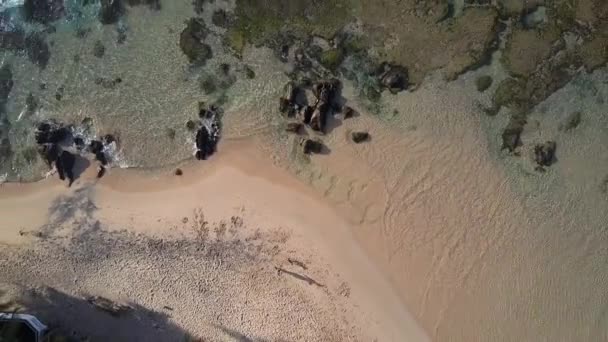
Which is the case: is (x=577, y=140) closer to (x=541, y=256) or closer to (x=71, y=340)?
(x=541, y=256)

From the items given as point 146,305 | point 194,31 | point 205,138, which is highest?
point 194,31

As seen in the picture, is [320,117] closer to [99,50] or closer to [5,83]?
[99,50]

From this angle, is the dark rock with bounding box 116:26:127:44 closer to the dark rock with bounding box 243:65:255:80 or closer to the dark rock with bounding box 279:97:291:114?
the dark rock with bounding box 243:65:255:80

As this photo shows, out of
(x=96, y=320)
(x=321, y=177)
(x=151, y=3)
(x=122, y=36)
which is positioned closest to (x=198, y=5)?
(x=151, y=3)

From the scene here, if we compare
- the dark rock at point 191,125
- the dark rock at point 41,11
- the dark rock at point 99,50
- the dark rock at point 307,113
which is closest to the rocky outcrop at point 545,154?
the dark rock at point 307,113

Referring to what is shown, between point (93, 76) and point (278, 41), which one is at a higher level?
point (278, 41)

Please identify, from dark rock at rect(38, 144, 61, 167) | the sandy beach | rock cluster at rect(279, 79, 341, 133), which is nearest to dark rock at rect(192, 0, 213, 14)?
the sandy beach

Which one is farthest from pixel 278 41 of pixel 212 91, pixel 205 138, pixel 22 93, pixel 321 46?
pixel 22 93
